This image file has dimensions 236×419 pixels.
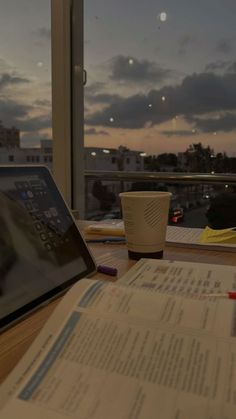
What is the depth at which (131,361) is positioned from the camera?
436 millimetres

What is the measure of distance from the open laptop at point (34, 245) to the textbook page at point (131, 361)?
0.34 feet

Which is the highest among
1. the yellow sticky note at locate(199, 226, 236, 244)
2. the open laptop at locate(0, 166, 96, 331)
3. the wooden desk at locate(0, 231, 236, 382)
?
the open laptop at locate(0, 166, 96, 331)

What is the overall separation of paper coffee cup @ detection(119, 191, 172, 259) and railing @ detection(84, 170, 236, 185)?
5.28 ft

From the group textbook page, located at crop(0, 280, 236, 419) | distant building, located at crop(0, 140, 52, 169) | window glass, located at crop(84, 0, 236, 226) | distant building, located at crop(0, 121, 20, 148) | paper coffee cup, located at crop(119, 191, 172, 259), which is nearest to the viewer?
textbook page, located at crop(0, 280, 236, 419)

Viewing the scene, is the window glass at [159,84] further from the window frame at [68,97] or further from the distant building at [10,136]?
the distant building at [10,136]

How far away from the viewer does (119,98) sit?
10.1ft

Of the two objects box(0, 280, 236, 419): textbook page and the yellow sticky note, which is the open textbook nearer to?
box(0, 280, 236, 419): textbook page

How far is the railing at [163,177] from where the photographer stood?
245 centimetres

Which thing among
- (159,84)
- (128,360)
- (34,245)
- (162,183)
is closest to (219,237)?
(34,245)

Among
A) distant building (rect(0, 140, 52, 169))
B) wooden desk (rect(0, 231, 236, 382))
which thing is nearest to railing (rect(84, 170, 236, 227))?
distant building (rect(0, 140, 52, 169))

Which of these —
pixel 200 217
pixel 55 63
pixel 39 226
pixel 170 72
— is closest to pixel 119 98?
pixel 170 72

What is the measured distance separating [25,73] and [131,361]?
274 centimetres

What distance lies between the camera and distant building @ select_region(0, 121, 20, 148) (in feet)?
8.28

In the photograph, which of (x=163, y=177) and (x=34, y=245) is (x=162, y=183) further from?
(x=34, y=245)
